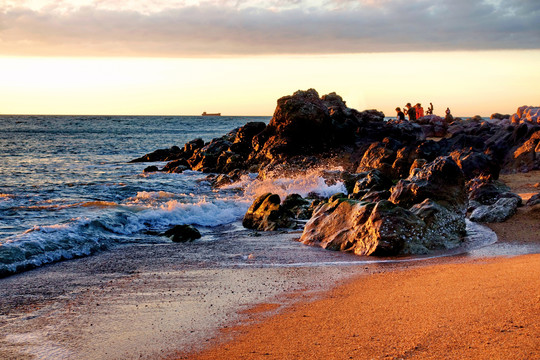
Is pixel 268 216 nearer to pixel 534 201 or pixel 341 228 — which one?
pixel 341 228

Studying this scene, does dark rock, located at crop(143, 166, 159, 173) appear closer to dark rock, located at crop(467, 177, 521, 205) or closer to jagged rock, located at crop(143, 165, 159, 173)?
jagged rock, located at crop(143, 165, 159, 173)

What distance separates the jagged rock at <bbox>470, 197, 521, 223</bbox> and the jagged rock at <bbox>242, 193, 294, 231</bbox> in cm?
405

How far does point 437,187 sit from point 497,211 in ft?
5.48

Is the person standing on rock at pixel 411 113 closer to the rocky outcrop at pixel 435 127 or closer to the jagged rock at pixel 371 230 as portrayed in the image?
the rocky outcrop at pixel 435 127

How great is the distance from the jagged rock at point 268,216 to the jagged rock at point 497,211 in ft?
13.3

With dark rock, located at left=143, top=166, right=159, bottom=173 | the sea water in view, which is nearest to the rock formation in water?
dark rock, located at left=143, top=166, right=159, bottom=173

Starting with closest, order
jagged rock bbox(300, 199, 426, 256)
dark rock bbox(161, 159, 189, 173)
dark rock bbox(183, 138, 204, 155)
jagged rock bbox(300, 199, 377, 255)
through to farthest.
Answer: jagged rock bbox(300, 199, 426, 256)
jagged rock bbox(300, 199, 377, 255)
dark rock bbox(161, 159, 189, 173)
dark rock bbox(183, 138, 204, 155)

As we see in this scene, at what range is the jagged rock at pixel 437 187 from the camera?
9664mm

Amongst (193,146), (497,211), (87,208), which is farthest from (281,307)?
(193,146)

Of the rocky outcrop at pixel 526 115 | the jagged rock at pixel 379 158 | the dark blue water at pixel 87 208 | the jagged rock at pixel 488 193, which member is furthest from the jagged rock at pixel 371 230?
the rocky outcrop at pixel 526 115

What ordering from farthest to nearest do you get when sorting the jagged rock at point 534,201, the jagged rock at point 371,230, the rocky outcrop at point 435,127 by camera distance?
1. the rocky outcrop at point 435,127
2. the jagged rock at point 534,201
3. the jagged rock at point 371,230

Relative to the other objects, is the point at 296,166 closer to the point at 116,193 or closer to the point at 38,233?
the point at 116,193

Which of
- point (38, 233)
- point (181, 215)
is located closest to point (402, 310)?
point (38, 233)

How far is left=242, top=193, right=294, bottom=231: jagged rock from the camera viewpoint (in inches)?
461
